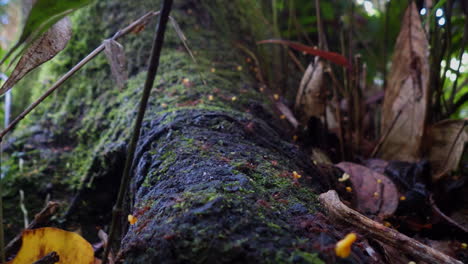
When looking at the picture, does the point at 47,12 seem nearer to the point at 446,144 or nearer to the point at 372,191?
the point at 372,191

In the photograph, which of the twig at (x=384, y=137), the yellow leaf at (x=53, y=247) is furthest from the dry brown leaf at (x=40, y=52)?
the twig at (x=384, y=137)

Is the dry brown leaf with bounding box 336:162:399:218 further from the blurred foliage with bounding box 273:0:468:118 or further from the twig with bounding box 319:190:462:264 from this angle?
the blurred foliage with bounding box 273:0:468:118

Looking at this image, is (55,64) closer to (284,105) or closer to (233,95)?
(233,95)

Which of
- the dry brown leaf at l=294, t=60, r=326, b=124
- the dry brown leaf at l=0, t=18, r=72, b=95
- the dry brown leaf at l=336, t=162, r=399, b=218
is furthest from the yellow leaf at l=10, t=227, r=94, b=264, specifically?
the dry brown leaf at l=294, t=60, r=326, b=124

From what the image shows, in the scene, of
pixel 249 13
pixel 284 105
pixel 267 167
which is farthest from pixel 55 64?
pixel 267 167

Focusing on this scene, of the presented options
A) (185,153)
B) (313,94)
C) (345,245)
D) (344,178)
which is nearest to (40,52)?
(185,153)
